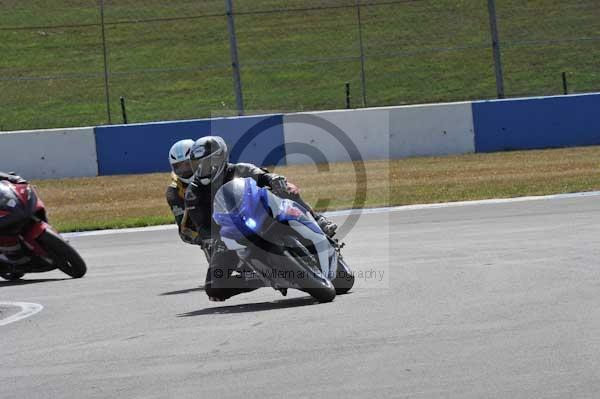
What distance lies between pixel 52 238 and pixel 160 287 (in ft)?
5.12

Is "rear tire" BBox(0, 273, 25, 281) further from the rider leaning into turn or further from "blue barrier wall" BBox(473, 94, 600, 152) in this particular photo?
"blue barrier wall" BBox(473, 94, 600, 152)

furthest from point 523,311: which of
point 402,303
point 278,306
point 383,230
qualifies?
point 383,230

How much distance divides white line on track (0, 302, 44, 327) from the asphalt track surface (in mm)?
120

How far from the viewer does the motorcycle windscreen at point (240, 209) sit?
28.9 ft

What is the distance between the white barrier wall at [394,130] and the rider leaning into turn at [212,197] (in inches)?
476

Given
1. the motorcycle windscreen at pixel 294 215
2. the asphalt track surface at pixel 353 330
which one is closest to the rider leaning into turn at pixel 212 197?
the asphalt track surface at pixel 353 330

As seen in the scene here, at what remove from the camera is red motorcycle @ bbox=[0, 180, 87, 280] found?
11.9 metres

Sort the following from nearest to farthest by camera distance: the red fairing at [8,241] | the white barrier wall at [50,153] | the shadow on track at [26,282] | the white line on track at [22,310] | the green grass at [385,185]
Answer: the white line on track at [22,310], the red fairing at [8,241], the shadow on track at [26,282], the green grass at [385,185], the white barrier wall at [50,153]

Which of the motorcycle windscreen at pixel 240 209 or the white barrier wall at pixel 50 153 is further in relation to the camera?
the white barrier wall at pixel 50 153

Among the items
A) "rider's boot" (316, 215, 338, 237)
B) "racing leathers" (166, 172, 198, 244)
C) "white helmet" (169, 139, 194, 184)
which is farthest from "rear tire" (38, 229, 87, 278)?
"rider's boot" (316, 215, 338, 237)

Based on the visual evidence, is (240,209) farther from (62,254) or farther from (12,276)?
(12,276)

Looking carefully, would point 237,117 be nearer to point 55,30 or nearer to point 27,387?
point 55,30

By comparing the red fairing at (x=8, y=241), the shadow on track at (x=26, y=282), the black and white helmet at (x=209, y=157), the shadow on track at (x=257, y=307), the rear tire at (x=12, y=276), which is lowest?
the shadow on track at (x=257, y=307)

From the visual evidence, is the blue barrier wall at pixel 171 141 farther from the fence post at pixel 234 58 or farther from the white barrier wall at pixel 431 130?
the white barrier wall at pixel 431 130
